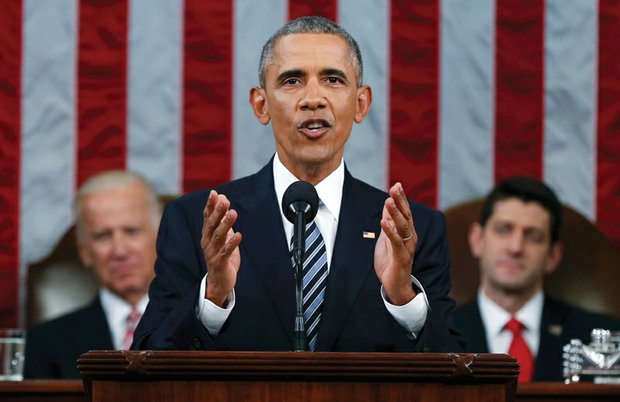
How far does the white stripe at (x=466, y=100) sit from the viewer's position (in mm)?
5738

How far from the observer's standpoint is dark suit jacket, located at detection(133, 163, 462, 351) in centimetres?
317

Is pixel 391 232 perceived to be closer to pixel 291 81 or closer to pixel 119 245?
pixel 291 81

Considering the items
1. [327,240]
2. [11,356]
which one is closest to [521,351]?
[11,356]

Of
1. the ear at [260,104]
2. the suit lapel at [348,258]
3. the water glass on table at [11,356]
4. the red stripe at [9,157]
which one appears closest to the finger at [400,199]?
the suit lapel at [348,258]

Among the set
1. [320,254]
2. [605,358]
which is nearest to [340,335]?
[320,254]

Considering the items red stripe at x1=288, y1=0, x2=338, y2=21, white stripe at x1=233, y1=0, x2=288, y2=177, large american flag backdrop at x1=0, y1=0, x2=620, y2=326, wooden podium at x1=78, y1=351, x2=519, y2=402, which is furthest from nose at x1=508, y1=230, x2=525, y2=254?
wooden podium at x1=78, y1=351, x2=519, y2=402

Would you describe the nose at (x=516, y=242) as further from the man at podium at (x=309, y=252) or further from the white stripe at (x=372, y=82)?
the man at podium at (x=309, y=252)

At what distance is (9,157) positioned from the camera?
568 cm

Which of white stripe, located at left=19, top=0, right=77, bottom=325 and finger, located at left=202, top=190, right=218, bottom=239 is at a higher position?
white stripe, located at left=19, top=0, right=77, bottom=325

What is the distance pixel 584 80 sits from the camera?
5.81 metres

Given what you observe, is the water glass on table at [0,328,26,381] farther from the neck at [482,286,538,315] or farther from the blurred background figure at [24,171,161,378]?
the neck at [482,286,538,315]

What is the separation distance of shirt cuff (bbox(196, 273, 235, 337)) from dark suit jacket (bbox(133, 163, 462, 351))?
18mm

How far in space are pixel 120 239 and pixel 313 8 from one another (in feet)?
4.07

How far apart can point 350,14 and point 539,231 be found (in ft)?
3.88
